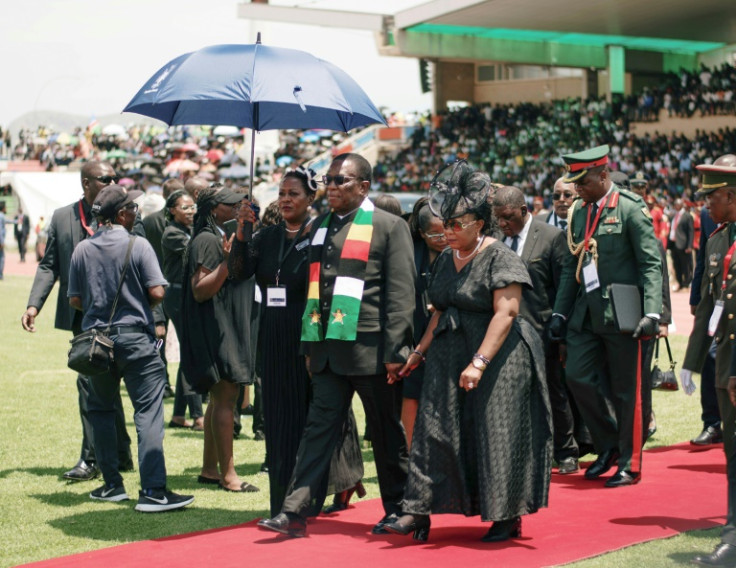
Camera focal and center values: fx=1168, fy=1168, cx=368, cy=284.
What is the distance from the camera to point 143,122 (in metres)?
70.5

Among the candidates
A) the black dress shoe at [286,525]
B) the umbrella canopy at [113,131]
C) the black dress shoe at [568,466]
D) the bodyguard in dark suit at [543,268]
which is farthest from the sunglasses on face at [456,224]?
the umbrella canopy at [113,131]

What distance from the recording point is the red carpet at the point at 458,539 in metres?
5.65

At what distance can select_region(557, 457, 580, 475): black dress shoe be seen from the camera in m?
8.02

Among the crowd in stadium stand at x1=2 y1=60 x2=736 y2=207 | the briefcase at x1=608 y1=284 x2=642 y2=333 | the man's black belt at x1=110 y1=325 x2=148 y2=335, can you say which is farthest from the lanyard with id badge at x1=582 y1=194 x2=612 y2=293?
the crowd in stadium stand at x1=2 y1=60 x2=736 y2=207

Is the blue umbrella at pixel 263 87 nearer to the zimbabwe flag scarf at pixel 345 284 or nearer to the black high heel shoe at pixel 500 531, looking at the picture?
the zimbabwe flag scarf at pixel 345 284

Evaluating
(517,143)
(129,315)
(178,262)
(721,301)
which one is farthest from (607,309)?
(517,143)

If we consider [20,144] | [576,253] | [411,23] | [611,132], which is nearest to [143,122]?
[20,144]

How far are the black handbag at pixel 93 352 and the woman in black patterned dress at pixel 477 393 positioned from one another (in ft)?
6.20

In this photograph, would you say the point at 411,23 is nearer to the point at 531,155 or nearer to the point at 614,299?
the point at 531,155

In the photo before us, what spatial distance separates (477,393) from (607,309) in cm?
194

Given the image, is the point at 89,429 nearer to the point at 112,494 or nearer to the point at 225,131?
the point at 112,494

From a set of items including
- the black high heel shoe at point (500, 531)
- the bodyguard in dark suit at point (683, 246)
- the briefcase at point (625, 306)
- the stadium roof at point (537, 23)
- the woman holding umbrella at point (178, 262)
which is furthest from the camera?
the stadium roof at point (537, 23)

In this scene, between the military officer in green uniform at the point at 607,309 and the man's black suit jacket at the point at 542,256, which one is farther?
the man's black suit jacket at the point at 542,256

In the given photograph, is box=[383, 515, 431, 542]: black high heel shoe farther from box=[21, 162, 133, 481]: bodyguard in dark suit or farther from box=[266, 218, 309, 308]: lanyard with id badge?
box=[21, 162, 133, 481]: bodyguard in dark suit
